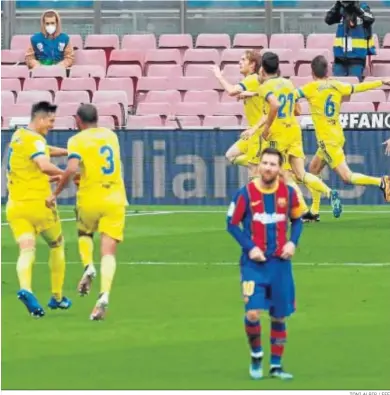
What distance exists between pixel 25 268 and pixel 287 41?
16.6 metres

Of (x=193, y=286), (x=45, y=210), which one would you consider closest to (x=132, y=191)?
(x=193, y=286)

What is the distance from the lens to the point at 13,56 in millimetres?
30938

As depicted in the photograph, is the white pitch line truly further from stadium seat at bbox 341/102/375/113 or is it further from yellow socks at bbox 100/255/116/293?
stadium seat at bbox 341/102/375/113

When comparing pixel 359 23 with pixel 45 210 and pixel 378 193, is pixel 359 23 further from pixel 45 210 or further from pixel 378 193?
pixel 45 210

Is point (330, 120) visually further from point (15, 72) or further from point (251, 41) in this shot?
point (15, 72)

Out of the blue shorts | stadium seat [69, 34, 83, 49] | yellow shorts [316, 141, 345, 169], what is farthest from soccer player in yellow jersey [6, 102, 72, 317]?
stadium seat [69, 34, 83, 49]

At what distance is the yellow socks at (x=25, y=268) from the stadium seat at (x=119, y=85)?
15.2m

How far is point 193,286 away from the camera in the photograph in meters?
16.7

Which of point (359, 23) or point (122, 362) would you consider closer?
point (122, 362)

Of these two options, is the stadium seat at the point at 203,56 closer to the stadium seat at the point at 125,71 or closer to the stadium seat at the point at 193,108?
the stadium seat at the point at 125,71

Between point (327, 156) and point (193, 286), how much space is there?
21.2ft

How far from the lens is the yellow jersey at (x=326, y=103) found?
73.2 ft

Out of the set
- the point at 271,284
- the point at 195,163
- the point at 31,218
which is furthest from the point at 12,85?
the point at 271,284

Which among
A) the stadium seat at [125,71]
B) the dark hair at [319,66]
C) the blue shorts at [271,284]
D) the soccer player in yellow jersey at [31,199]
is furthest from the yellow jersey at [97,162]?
the stadium seat at [125,71]
